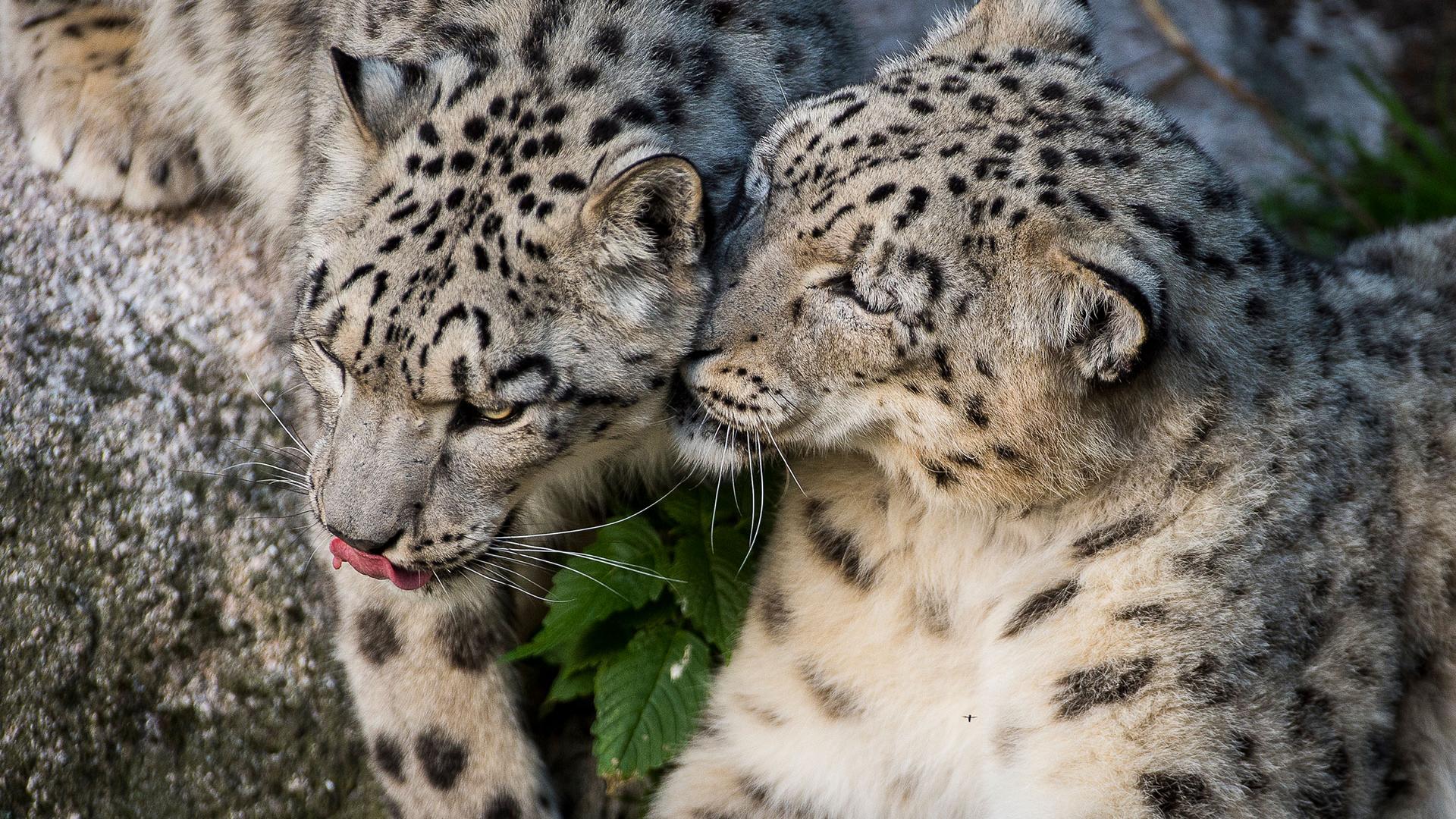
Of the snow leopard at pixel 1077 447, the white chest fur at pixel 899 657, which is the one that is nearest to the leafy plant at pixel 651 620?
the white chest fur at pixel 899 657

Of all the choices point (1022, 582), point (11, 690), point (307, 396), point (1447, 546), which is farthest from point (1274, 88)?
point (11, 690)

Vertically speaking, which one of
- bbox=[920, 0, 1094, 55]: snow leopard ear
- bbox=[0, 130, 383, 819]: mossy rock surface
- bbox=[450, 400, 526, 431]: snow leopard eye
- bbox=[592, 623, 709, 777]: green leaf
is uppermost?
bbox=[920, 0, 1094, 55]: snow leopard ear

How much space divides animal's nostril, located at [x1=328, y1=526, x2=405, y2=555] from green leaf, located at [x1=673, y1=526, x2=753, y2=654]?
1.02m

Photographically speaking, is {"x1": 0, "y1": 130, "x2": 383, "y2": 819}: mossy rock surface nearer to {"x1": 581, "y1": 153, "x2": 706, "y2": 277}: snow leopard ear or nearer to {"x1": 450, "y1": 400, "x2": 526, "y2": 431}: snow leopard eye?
{"x1": 450, "y1": 400, "x2": 526, "y2": 431}: snow leopard eye

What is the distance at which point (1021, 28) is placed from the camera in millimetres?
3980

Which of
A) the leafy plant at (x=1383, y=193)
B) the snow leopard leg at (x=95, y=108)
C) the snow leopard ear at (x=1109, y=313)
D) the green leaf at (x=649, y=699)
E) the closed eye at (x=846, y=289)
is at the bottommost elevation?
the green leaf at (x=649, y=699)

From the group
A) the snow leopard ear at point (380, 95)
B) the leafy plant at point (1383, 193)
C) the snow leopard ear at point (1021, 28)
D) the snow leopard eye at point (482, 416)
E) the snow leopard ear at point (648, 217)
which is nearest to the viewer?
the snow leopard ear at point (648, 217)

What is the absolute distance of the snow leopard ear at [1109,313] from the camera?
310 centimetres

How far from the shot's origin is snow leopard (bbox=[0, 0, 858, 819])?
11.0 ft

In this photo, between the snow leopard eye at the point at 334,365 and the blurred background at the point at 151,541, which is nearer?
the snow leopard eye at the point at 334,365

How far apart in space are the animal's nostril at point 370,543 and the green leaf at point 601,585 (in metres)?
0.62

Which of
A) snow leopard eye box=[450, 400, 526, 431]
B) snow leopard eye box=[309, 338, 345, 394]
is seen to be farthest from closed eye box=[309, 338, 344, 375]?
snow leopard eye box=[450, 400, 526, 431]

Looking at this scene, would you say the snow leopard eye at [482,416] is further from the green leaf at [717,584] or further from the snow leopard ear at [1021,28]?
the snow leopard ear at [1021,28]

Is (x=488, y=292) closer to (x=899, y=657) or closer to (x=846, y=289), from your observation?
(x=846, y=289)
